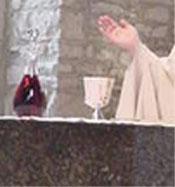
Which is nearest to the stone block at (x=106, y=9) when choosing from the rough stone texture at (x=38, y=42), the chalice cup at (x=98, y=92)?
the rough stone texture at (x=38, y=42)

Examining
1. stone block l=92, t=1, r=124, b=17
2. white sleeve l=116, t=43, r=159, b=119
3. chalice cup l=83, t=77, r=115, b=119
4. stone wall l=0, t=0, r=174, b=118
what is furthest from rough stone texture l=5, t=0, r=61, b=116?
chalice cup l=83, t=77, r=115, b=119

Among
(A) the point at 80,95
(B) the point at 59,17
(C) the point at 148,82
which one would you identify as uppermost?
(B) the point at 59,17

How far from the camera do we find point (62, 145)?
3.03ft

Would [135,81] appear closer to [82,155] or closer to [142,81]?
[142,81]

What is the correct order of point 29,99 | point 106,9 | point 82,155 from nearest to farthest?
point 82,155, point 29,99, point 106,9

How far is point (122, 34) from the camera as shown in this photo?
1309 mm

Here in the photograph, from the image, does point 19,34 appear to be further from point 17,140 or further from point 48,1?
point 17,140

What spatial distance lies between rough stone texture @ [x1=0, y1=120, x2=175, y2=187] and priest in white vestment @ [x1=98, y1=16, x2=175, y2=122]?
340 millimetres

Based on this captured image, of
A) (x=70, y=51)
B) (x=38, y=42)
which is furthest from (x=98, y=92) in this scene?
(x=38, y=42)

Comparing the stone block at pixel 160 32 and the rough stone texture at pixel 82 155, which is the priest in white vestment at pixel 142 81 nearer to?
the rough stone texture at pixel 82 155

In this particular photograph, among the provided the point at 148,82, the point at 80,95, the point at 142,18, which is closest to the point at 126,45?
the point at 148,82

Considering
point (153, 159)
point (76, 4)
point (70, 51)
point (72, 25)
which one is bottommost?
point (153, 159)

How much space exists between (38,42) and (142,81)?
1.95 m

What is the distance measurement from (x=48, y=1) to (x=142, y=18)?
506 millimetres
